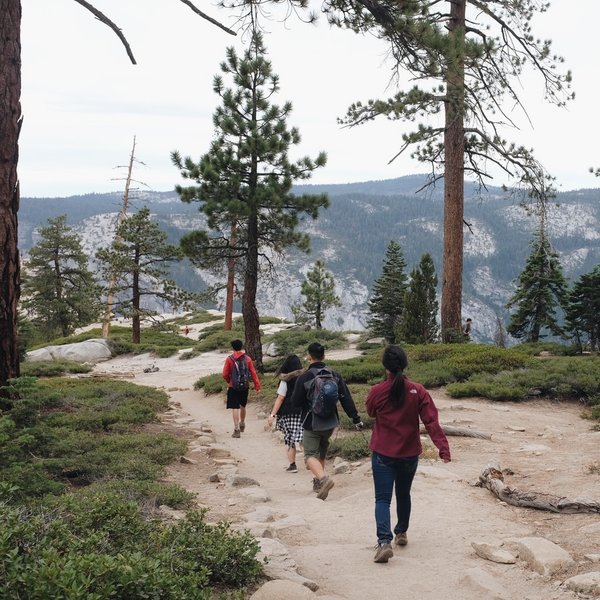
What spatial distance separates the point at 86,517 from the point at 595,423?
9.40 metres

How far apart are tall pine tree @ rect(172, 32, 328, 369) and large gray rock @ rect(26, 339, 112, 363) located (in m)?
15.7

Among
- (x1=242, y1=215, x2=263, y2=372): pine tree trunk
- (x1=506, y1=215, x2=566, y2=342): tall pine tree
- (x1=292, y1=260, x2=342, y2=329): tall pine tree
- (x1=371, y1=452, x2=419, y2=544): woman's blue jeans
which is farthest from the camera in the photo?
(x1=292, y1=260, x2=342, y2=329): tall pine tree

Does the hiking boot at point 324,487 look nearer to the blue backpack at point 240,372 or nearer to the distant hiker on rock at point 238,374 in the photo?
the distant hiker on rock at point 238,374

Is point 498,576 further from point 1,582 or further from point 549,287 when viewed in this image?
point 549,287

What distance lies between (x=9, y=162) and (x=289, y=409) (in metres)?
4.90

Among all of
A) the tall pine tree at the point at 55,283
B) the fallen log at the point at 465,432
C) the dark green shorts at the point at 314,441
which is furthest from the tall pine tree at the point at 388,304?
the dark green shorts at the point at 314,441

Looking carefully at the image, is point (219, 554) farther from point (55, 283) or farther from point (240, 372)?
point (55, 283)

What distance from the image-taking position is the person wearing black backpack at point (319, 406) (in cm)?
702

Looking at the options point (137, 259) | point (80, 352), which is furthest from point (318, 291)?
point (80, 352)

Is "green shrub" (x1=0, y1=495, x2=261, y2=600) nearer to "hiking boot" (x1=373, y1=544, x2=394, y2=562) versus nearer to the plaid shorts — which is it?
"hiking boot" (x1=373, y1=544, x2=394, y2=562)

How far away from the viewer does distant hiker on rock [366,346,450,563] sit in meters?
5.19

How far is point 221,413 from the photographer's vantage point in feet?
51.6

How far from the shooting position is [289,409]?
8789 millimetres

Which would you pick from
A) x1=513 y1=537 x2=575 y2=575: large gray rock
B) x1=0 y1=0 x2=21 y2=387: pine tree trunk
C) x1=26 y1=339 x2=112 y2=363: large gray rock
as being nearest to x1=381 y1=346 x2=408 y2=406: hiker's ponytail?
x1=513 y1=537 x2=575 y2=575: large gray rock
